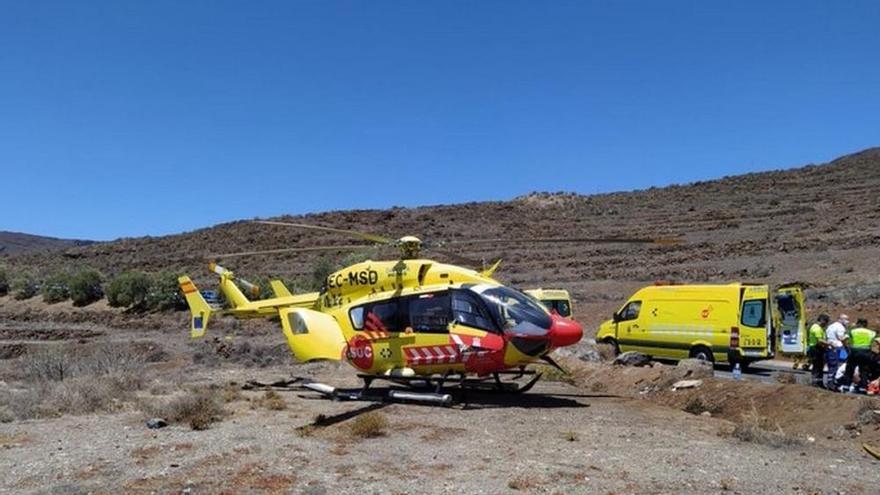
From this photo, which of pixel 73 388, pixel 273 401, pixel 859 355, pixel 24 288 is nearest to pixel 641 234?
pixel 859 355

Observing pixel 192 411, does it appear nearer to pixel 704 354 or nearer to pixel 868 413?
pixel 868 413

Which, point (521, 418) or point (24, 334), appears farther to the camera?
point (24, 334)

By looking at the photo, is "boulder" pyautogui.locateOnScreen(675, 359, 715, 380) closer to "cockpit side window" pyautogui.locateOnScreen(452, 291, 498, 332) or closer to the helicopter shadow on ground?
the helicopter shadow on ground

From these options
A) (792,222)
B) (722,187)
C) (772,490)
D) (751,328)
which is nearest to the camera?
(772,490)

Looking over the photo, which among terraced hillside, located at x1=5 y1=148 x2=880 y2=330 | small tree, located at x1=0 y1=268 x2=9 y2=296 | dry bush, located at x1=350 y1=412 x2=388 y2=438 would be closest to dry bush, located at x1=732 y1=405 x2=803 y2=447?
dry bush, located at x1=350 y1=412 x2=388 y2=438

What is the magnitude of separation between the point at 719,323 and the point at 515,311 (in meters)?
9.97

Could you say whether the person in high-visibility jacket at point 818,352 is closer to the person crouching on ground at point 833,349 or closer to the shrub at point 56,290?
the person crouching on ground at point 833,349

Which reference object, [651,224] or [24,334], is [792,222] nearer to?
[651,224]

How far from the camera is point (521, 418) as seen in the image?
1265cm

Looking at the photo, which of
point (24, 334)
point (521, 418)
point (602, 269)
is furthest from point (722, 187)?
point (521, 418)

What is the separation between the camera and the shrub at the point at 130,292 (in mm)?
43656

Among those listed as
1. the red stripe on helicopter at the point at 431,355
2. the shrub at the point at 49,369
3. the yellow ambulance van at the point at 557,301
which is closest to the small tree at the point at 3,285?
the shrub at the point at 49,369

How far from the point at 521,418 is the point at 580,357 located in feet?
32.7

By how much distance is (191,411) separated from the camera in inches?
461
